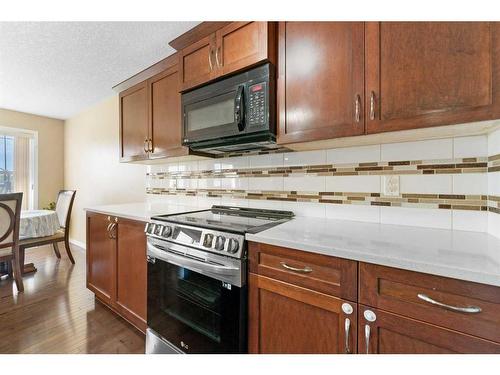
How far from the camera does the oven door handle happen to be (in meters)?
1.16

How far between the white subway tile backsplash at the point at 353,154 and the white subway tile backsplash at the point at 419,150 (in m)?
0.05

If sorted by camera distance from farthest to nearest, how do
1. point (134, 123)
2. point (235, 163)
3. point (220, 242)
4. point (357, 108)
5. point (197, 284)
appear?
point (134, 123) < point (235, 163) < point (197, 284) < point (220, 242) < point (357, 108)

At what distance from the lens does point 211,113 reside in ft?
5.10

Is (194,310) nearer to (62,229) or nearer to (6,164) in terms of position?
(62,229)

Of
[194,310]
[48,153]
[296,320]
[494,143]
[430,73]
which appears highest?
[48,153]

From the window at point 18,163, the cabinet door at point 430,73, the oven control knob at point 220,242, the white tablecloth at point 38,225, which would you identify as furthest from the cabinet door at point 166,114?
the window at point 18,163

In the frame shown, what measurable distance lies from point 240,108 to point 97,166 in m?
3.23

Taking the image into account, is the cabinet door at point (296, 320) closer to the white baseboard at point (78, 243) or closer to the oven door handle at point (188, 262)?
the oven door handle at point (188, 262)

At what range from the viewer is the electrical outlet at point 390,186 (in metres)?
1.28

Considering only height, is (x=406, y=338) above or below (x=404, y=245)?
below

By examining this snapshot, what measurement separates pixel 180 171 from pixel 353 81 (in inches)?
70.0

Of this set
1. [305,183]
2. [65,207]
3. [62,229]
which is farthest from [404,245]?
[62,229]
